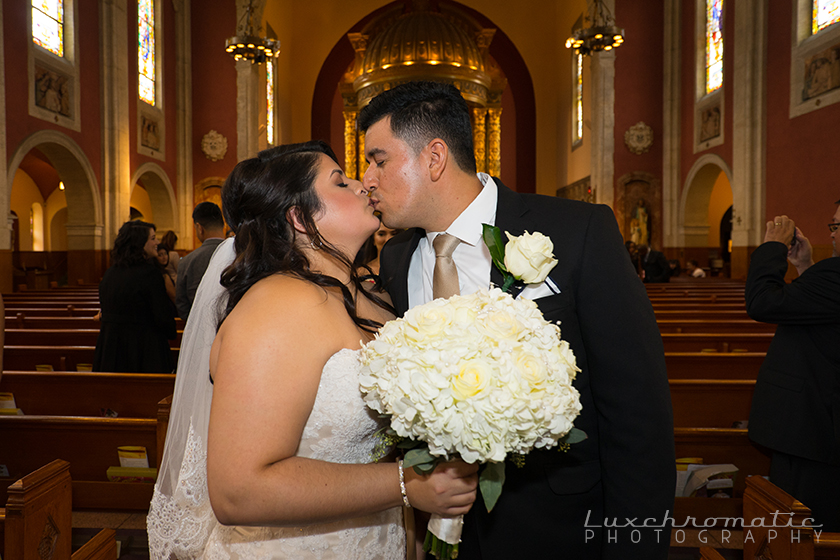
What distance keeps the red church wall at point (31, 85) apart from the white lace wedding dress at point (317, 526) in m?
10.3

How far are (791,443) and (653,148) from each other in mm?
14589

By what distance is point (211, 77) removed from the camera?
15945 millimetres

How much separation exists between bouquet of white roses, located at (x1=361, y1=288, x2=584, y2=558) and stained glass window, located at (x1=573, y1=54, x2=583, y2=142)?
1767 cm

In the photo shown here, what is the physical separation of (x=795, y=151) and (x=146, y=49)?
14.2 metres

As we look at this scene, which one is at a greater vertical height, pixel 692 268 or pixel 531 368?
pixel 692 268

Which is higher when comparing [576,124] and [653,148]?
[576,124]

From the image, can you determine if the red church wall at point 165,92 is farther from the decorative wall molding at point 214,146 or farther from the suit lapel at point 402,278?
the suit lapel at point 402,278

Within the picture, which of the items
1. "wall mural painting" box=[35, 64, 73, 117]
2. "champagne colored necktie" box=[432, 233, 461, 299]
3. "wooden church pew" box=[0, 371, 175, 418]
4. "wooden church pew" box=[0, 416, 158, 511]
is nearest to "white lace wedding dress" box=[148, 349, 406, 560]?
"champagne colored necktie" box=[432, 233, 461, 299]

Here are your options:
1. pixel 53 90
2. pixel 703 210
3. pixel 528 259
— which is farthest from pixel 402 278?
pixel 703 210

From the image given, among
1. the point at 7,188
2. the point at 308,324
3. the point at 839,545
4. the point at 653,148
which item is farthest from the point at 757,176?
the point at 7,188

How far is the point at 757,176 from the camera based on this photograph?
11.9 m

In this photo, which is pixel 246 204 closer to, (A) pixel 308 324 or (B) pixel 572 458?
(A) pixel 308 324

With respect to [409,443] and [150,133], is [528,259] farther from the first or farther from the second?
[150,133]

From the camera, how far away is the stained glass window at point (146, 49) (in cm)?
1374
